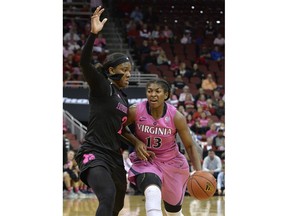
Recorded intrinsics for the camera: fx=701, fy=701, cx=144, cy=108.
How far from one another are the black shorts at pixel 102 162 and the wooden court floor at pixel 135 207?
4509 mm

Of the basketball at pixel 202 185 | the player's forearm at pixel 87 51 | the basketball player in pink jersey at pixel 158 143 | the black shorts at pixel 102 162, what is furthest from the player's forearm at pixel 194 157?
the player's forearm at pixel 87 51

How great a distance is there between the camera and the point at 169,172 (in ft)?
21.1

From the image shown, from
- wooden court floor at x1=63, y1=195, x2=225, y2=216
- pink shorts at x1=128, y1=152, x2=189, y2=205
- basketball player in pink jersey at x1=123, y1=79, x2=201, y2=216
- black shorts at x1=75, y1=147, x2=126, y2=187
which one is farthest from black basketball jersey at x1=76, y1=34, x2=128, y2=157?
wooden court floor at x1=63, y1=195, x2=225, y2=216

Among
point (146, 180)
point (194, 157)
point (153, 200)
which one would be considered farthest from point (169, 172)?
point (153, 200)

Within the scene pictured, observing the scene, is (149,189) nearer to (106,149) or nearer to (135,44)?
(106,149)

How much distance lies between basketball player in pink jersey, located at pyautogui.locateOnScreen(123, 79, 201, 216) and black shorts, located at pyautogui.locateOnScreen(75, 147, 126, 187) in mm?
274

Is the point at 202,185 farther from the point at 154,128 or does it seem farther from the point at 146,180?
the point at 154,128

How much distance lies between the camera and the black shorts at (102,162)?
5754 mm

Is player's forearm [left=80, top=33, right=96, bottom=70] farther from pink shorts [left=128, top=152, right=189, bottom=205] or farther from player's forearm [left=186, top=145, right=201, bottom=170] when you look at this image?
player's forearm [left=186, top=145, right=201, bottom=170]

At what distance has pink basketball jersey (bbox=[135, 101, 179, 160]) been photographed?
625cm
